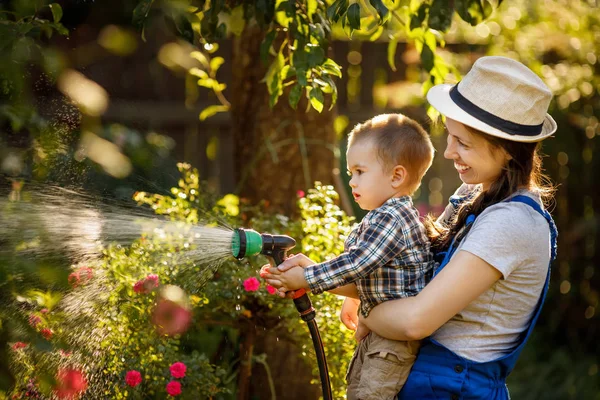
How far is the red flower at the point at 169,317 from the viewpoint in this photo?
2.75 m

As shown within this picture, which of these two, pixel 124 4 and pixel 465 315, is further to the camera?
pixel 124 4

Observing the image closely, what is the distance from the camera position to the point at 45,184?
2.67m

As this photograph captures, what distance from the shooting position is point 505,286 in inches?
79.5

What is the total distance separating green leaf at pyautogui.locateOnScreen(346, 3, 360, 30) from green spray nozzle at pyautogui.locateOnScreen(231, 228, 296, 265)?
2.00ft

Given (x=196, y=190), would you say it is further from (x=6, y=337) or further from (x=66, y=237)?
(x=6, y=337)

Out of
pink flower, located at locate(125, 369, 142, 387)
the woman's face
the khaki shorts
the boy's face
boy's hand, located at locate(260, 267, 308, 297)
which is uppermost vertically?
the woman's face

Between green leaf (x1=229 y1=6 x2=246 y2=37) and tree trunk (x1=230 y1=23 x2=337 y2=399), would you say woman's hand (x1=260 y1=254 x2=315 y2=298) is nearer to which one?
green leaf (x1=229 y1=6 x2=246 y2=37)

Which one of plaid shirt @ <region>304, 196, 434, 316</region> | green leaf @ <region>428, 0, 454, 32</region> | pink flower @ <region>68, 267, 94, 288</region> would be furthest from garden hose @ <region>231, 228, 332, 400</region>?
green leaf @ <region>428, 0, 454, 32</region>

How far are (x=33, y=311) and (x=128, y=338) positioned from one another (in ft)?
1.17

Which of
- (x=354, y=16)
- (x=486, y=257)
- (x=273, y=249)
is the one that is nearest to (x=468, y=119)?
(x=486, y=257)

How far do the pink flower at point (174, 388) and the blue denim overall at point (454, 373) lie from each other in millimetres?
823

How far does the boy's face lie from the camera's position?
7.08 ft

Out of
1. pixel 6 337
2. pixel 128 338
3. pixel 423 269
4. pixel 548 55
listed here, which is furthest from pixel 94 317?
pixel 548 55

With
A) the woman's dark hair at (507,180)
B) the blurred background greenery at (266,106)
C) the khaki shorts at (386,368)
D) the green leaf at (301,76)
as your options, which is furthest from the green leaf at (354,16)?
the khaki shorts at (386,368)
